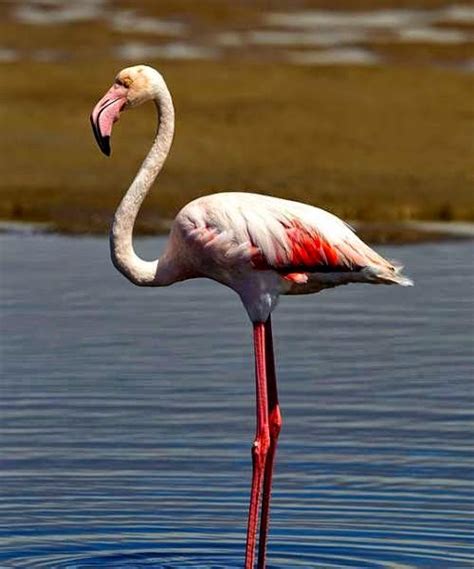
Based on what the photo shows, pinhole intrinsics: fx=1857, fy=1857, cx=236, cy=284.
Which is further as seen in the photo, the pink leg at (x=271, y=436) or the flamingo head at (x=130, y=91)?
the flamingo head at (x=130, y=91)

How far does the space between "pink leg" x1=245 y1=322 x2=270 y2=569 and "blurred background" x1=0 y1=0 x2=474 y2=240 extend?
34.0 feet

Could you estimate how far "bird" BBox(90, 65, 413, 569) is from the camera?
8.18 meters

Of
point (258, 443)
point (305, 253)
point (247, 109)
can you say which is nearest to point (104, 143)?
point (305, 253)

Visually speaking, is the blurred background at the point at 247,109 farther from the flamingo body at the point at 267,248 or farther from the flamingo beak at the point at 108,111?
the flamingo beak at the point at 108,111

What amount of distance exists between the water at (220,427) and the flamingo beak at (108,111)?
1742mm

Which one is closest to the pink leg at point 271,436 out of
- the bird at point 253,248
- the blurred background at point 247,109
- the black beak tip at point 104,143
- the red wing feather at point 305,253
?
the bird at point 253,248

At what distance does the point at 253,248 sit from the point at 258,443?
2.98ft

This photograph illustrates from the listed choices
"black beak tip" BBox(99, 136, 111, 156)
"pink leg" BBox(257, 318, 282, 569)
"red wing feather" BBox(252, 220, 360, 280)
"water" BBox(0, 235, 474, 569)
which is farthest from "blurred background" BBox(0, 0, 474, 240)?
"black beak tip" BBox(99, 136, 111, 156)

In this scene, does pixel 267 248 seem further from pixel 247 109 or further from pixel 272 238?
pixel 247 109

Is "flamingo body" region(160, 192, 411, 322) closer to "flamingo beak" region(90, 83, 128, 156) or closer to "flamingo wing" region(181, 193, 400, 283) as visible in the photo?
"flamingo wing" region(181, 193, 400, 283)

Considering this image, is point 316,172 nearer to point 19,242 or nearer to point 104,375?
point 19,242

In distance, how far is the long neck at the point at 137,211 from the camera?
8.23 metres

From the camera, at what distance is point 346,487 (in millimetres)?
8859

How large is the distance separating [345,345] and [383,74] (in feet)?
64.7
